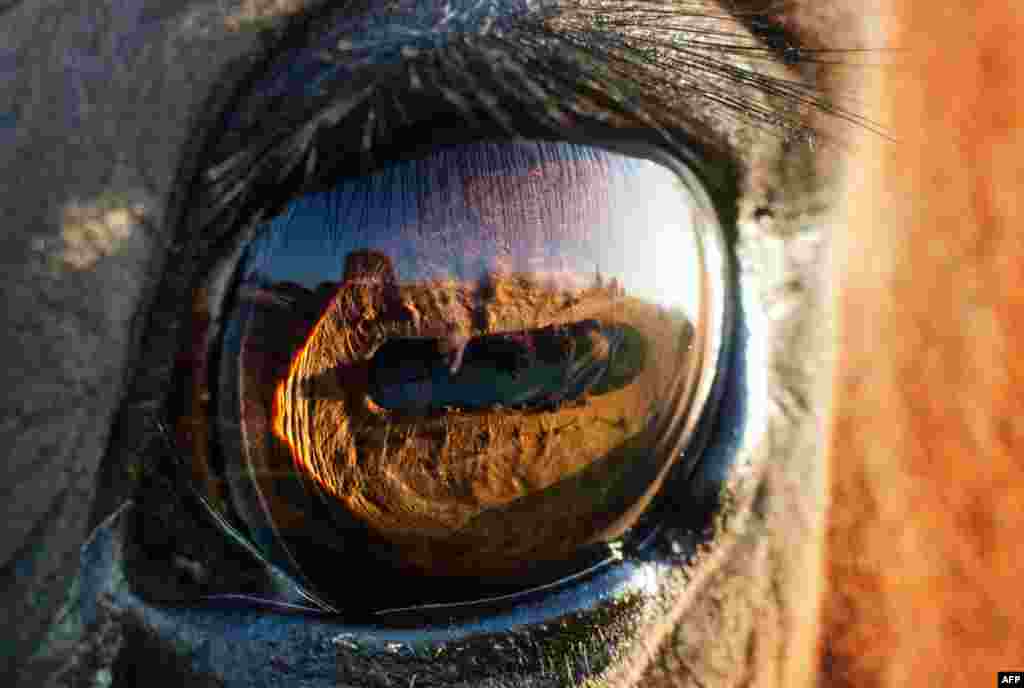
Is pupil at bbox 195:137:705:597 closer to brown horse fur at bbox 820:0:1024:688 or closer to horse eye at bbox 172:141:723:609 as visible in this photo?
horse eye at bbox 172:141:723:609

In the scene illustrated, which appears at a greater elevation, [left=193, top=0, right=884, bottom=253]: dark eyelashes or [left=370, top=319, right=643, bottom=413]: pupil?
[left=193, top=0, right=884, bottom=253]: dark eyelashes

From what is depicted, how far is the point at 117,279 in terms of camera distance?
124cm

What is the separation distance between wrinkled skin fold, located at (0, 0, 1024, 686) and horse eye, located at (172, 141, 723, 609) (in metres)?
0.08

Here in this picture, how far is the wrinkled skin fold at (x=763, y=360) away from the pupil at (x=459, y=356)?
99 mm

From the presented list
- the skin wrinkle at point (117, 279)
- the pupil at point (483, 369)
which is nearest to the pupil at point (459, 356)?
the pupil at point (483, 369)

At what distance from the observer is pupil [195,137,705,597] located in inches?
44.5

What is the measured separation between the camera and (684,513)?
127 centimetres

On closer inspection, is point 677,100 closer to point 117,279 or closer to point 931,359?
point 931,359

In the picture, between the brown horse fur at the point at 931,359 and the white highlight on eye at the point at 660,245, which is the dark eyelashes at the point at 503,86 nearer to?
the white highlight on eye at the point at 660,245

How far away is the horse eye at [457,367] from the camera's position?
1.13 m

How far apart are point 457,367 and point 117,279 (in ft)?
1.33

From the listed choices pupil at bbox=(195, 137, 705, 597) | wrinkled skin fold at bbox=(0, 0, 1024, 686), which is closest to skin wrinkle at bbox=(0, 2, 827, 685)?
wrinkled skin fold at bbox=(0, 0, 1024, 686)

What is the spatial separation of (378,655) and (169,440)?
12.8 inches

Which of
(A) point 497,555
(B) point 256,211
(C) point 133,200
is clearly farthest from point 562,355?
(C) point 133,200
